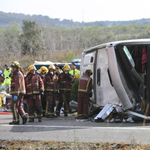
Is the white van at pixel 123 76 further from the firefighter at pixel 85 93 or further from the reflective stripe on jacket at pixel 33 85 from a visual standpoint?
the reflective stripe on jacket at pixel 33 85

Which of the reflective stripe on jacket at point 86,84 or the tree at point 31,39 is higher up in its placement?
the tree at point 31,39

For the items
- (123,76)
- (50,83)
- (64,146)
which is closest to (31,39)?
(50,83)

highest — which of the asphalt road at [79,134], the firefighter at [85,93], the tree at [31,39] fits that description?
the tree at [31,39]

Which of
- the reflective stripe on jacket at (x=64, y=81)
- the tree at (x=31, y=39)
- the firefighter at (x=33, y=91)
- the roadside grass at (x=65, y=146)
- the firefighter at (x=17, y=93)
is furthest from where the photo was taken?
the tree at (x=31, y=39)

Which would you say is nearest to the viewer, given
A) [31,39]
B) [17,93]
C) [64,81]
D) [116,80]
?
[116,80]

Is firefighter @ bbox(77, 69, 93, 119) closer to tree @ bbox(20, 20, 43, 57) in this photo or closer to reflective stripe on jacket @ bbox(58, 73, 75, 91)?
reflective stripe on jacket @ bbox(58, 73, 75, 91)

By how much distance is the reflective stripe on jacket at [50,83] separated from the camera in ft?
34.2

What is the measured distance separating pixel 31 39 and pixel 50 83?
2633cm

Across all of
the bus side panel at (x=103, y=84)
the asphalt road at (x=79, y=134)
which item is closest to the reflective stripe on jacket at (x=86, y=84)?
the bus side panel at (x=103, y=84)

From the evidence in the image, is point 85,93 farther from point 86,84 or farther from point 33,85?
point 33,85

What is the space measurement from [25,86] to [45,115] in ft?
7.21

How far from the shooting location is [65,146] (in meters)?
5.36

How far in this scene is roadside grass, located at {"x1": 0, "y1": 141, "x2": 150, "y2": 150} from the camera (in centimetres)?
512

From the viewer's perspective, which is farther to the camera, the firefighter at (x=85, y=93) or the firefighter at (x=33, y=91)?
the firefighter at (x=85, y=93)
